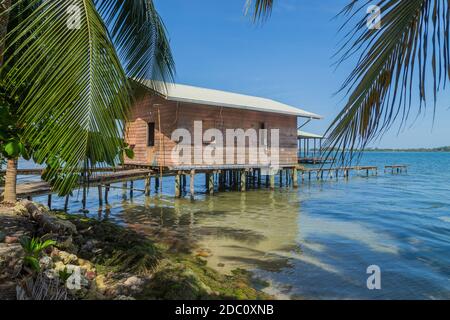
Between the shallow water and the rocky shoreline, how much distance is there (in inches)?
39.3

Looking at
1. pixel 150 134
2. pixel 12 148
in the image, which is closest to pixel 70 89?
pixel 12 148

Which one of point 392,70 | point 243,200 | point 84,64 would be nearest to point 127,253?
point 84,64

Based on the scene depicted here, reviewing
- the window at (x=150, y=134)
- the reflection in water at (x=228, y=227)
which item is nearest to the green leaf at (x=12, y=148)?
the reflection in water at (x=228, y=227)

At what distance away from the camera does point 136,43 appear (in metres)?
4.57

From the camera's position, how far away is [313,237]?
933 cm

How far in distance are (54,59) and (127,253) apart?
418cm

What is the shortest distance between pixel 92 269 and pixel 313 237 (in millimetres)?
6586

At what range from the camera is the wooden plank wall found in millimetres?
15000

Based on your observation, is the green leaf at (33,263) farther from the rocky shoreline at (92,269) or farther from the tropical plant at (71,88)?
the tropical plant at (71,88)

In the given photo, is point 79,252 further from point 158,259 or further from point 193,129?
point 193,129

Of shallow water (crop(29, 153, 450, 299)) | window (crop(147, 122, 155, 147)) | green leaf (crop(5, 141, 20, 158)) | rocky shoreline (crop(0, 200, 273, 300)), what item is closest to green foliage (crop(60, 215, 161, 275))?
rocky shoreline (crop(0, 200, 273, 300))

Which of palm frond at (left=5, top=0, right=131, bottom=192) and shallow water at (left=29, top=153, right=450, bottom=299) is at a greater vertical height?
palm frond at (left=5, top=0, right=131, bottom=192)

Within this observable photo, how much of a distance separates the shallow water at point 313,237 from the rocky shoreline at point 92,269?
998mm

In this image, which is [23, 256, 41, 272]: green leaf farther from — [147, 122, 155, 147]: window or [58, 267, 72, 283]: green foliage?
[147, 122, 155, 147]: window
